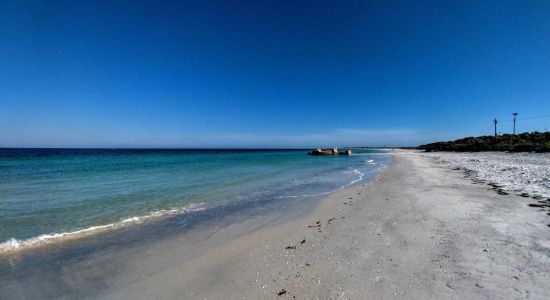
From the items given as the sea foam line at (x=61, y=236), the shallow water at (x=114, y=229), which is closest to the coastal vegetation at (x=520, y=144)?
the shallow water at (x=114, y=229)

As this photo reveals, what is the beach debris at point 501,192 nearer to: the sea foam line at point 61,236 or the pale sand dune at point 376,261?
the pale sand dune at point 376,261

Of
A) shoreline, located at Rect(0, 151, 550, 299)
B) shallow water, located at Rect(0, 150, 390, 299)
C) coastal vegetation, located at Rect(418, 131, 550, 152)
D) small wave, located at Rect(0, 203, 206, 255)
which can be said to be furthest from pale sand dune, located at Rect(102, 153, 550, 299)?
coastal vegetation, located at Rect(418, 131, 550, 152)

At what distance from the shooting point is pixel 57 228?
8.12 m

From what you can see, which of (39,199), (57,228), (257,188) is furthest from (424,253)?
(39,199)

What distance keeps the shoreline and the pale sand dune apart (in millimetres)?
20

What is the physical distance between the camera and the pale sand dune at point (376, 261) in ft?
13.9

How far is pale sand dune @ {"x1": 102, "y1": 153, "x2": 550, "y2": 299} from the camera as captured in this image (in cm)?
423

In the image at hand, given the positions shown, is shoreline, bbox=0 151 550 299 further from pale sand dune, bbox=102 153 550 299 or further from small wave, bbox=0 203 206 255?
small wave, bbox=0 203 206 255

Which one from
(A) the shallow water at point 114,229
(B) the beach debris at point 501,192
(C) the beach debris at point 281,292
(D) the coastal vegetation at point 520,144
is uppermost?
(D) the coastal vegetation at point 520,144

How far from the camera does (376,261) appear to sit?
5.26 m

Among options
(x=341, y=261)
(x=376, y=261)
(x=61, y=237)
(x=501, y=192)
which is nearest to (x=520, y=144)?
(x=501, y=192)

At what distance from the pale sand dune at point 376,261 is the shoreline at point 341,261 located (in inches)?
0.8

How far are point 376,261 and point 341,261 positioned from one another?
2.28 feet

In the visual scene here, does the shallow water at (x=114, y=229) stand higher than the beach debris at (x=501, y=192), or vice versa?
the beach debris at (x=501, y=192)
